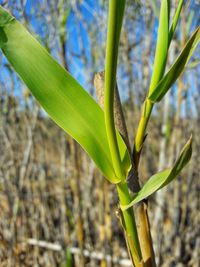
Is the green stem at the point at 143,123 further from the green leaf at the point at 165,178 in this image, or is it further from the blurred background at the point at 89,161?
the blurred background at the point at 89,161

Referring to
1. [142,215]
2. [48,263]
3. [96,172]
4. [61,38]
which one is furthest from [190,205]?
[142,215]

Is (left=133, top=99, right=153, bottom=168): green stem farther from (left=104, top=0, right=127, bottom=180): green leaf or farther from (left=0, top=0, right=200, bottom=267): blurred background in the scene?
(left=0, top=0, right=200, bottom=267): blurred background

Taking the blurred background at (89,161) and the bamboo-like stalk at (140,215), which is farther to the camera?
the blurred background at (89,161)

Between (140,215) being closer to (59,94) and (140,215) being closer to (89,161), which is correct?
(59,94)

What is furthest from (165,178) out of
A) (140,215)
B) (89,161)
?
(89,161)

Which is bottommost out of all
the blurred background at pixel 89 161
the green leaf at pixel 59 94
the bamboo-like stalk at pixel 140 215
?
the blurred background at pixel 89 161

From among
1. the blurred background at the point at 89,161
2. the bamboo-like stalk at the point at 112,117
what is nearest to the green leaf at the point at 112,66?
the bamboo-like stalk at the point at 112,117

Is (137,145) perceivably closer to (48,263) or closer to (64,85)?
(64,85)
